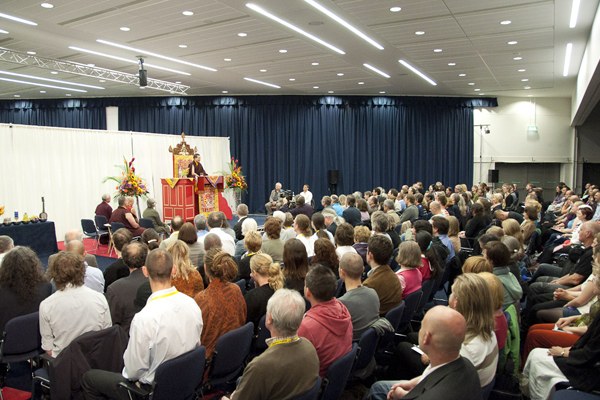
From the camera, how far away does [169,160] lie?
14.6m

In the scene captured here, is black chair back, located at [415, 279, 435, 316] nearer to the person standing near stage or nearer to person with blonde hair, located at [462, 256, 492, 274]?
person with blonde hair, located at [462, 256, 492, 274]

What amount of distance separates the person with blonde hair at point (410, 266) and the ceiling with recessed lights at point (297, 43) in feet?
14.4

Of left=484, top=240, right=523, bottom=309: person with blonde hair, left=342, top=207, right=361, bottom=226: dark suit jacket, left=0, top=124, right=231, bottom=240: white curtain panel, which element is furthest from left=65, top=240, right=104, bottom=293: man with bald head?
left=0, top=124, right=231, bottom=240: white curtain panel

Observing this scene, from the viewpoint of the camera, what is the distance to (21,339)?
338 centimetres

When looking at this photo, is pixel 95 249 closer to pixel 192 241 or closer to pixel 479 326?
pixel 192 241

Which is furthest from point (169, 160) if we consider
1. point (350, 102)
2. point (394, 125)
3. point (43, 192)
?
point (394, 125)

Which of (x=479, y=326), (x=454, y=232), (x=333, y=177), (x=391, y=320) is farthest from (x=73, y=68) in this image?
(x=479, y=326)

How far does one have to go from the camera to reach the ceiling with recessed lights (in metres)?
7.37

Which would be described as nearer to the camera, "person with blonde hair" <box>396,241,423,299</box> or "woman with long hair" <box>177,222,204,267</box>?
"person with blonde hair" <box>396,241,423,299</box>

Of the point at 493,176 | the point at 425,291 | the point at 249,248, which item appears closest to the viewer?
the point at 425,291

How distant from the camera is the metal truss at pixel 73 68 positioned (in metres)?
11.0

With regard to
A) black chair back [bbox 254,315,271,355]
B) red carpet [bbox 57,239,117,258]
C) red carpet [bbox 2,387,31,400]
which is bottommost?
red carpet [bbox 2,387,31,400]

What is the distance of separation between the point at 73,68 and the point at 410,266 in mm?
11775

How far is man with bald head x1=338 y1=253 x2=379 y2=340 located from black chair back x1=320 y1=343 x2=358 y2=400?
557mm
